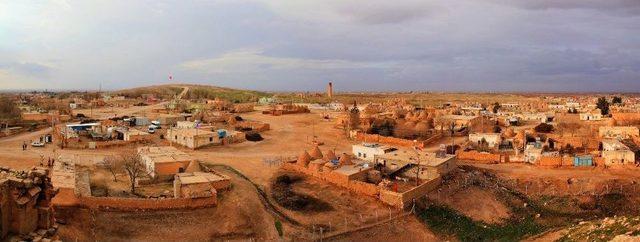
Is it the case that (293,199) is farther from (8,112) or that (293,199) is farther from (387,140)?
(8,112)

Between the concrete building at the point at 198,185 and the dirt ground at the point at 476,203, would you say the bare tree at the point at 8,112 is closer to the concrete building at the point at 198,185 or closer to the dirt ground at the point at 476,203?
the concrete building at the point at 198,185

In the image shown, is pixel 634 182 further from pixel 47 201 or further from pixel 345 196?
pixel 47 201

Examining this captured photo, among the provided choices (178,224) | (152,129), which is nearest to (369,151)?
(178,224)

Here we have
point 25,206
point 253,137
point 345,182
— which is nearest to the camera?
point 25,206

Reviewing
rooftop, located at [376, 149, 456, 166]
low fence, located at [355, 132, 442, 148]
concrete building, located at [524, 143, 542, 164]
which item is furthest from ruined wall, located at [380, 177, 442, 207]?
low fence, located at [355, 132, 442, 148]

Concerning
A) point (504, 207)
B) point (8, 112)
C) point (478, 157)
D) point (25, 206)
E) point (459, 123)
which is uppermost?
point (25, 206)

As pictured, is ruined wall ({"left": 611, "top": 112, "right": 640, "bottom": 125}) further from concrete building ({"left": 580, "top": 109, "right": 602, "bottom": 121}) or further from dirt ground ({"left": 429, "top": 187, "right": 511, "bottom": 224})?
dirt ground ({"left": 429, "top": 187, "right": 511, "bottom": 224})

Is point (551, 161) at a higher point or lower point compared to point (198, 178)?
lower
